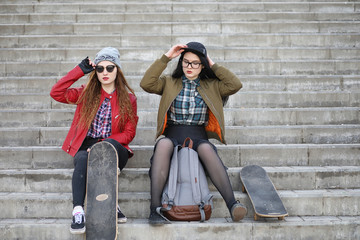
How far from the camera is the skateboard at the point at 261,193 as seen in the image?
3.01 metres

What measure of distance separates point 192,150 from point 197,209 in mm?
520

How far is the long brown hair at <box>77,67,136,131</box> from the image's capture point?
338cm

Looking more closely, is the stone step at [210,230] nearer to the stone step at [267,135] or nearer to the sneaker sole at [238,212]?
the sneaker sole at [238,212]

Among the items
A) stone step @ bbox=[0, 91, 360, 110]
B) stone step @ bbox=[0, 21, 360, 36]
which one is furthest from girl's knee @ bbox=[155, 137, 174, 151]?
stone step @ bbox=[0, 21, 360, 36]

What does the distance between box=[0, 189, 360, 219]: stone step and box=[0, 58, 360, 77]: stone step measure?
2494mm

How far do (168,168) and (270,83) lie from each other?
263 cm

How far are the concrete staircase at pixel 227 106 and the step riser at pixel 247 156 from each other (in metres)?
0.01

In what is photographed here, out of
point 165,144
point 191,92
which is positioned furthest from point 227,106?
point 165,144

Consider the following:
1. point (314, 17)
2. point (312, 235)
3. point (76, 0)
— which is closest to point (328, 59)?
point (314, 17)

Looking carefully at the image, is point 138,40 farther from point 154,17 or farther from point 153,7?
point 153,7

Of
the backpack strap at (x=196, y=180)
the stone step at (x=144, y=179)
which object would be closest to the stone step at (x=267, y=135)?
the stone step at (x=144, y=179)

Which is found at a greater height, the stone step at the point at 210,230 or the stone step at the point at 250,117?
the stone step at the point at 250,117

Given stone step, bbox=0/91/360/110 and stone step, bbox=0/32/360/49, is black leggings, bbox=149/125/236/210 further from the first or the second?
stone step, bbox=0/32/360/49

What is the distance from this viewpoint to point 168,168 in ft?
10.2
